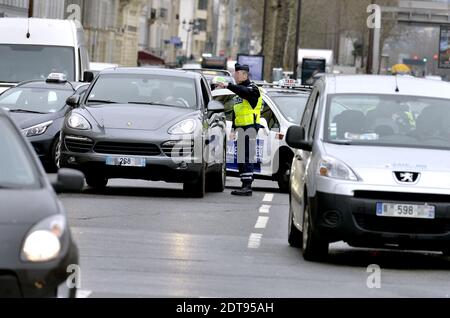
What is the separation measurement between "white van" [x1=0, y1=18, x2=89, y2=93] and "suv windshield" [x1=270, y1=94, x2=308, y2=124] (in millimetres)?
7488

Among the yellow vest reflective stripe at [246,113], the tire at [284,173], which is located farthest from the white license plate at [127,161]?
the tire at [284,173]

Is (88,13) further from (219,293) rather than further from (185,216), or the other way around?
(219,293)

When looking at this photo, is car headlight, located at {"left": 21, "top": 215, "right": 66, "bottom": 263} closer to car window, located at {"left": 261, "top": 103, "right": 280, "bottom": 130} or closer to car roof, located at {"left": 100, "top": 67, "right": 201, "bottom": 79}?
car roof, located at {"left": 100, "top": 67, "right": 201, "bottom": 79}

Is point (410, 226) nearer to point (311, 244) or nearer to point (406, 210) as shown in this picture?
point (406, 210)

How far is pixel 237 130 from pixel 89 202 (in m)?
3.50

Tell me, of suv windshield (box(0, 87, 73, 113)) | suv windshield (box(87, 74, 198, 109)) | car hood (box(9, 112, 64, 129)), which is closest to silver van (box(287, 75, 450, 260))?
suv windshield (box(87, 74, 198, 109))

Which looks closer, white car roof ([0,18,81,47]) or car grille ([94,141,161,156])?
car grille ([94,141,161,156])

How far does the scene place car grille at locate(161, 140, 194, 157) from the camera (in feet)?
61.5

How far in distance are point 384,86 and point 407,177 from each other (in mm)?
1798

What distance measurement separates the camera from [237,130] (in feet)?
68.5

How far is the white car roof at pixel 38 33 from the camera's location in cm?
3003

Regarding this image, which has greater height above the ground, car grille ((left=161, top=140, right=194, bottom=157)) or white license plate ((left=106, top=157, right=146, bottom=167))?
car grille ((left=161, top=140, right=194, bottom=157))

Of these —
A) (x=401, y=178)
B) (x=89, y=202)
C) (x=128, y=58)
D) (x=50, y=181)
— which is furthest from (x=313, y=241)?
(x=128, y=58)

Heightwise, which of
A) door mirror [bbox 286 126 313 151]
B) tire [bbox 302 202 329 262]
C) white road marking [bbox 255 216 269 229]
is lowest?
white road marking [bbox 255 216 269 229]
